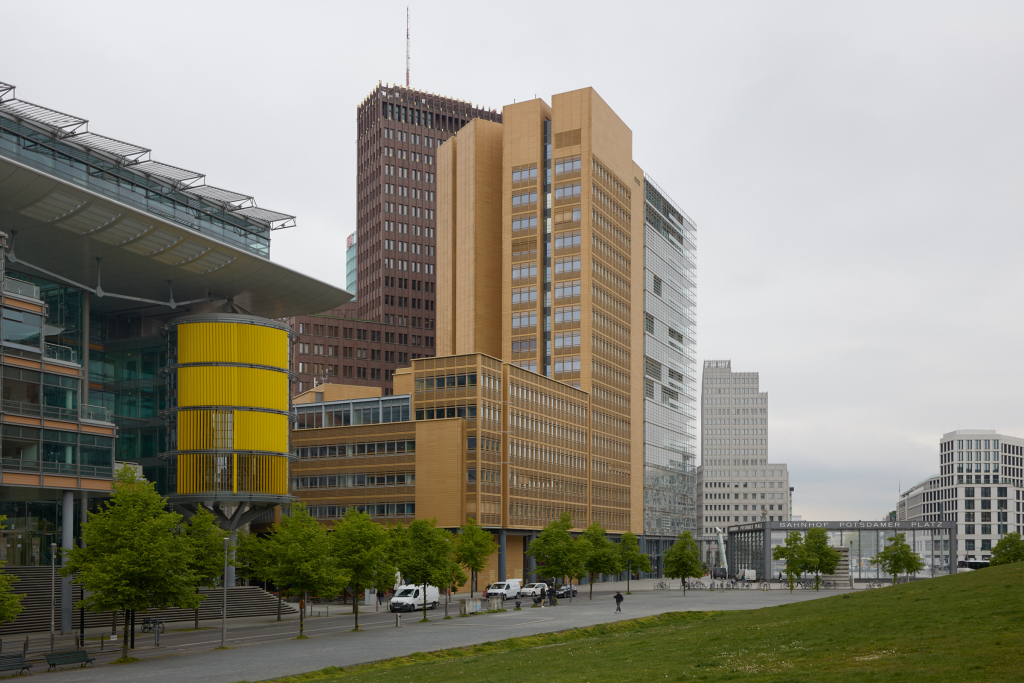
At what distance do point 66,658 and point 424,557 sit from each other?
96.9 ft

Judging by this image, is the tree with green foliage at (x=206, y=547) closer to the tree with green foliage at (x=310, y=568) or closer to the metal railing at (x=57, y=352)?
the tree with green foliage at (x=310, y=568)

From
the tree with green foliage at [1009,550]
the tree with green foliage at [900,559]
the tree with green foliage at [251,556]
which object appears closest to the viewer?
the tree with green foliage at [251,556]

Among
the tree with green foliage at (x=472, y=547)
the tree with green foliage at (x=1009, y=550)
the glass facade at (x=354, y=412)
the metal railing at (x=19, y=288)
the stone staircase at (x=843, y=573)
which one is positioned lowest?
the stone staircase at (x=843, y=573)

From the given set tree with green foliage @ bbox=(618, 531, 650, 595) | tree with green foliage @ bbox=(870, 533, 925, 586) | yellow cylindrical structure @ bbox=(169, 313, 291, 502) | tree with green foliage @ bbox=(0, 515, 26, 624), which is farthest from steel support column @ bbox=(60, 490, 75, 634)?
tree with green foliage @ bbox=(870, 533, 925, 586)

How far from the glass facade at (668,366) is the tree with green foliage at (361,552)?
103 meters

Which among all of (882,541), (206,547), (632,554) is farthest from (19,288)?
(882,541)

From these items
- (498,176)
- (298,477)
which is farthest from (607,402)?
(298,477)

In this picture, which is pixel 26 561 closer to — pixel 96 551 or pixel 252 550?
pixel 252 550

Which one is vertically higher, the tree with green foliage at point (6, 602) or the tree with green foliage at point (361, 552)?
the tree with green foliage at point (6, 602)

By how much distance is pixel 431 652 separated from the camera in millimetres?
43656

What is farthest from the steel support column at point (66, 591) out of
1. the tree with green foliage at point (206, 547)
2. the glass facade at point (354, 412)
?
the glass facade at point (354, 412)

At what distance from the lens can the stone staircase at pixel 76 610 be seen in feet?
201

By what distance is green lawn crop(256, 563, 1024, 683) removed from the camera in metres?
23.6

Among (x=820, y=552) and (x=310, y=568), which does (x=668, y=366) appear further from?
(x=310, y=568)
